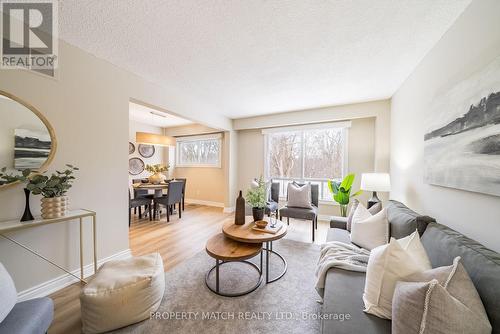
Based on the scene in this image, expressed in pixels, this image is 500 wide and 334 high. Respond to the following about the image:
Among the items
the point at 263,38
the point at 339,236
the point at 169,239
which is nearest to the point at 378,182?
the point at 339,236

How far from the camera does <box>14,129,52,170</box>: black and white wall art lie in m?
1.57

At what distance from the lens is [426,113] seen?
1.86 metres

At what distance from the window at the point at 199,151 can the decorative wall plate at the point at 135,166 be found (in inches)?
42.7

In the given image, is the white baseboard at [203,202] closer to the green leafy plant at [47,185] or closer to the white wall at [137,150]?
the white wall at [137,150]

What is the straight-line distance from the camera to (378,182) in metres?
2.60

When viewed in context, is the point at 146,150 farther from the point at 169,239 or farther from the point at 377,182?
the point at 377,182

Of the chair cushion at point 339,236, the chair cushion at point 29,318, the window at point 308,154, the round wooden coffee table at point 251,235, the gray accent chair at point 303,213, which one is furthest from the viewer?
the window at point 308,154

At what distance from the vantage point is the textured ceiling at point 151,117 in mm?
4167

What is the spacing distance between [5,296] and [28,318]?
6.5 inches

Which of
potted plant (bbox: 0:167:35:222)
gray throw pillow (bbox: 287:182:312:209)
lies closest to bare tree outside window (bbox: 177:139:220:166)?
gray throw pillow (bbox: 287:182:312:209)

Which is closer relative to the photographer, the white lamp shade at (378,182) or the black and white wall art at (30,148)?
the black and white wall art at (30,148)

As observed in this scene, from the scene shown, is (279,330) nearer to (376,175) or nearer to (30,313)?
(30,313)

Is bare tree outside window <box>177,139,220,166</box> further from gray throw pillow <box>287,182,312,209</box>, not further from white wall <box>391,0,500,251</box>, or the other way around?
white wall <box>391,0,500,251</box>

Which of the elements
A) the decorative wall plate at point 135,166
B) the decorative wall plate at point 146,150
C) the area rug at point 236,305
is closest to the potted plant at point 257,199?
the area rug at point 236,305
